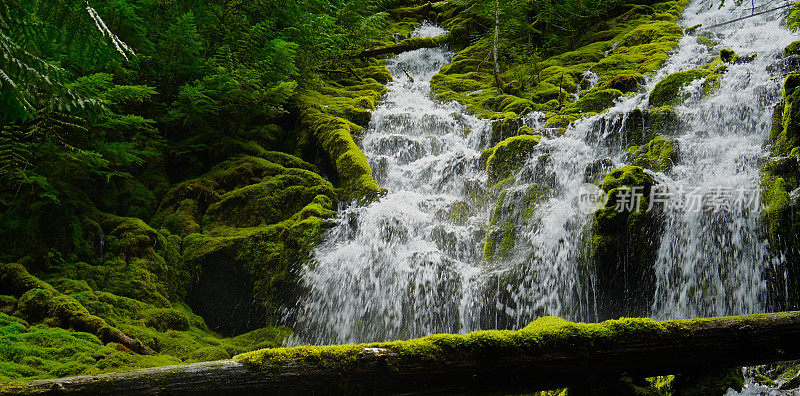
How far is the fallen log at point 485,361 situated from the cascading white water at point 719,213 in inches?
102

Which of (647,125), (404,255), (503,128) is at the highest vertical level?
(503,128)

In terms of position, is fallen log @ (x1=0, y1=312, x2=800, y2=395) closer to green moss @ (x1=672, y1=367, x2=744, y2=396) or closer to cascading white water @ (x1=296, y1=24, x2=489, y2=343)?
green moss @ (x1=672, y1=367, x2=744, y2=396)

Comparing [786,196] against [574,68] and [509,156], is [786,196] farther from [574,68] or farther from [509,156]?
[574,68]

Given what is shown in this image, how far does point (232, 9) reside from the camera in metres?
10.3

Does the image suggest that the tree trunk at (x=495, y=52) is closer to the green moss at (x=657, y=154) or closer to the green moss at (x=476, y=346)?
the green moss at (x=657, y=154)

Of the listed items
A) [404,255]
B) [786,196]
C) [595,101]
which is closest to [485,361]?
[404,255]

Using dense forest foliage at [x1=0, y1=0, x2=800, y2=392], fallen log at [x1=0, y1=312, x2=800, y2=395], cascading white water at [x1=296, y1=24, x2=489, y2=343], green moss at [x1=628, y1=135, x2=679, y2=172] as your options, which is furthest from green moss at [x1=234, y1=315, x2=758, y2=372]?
green moss at [x1=628, y1=135, x2=679, y2=172]

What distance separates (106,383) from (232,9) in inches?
383

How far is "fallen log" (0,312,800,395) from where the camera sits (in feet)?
8.56

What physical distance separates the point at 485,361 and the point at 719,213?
191 inches

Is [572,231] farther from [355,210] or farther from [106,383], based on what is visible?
[106,383]

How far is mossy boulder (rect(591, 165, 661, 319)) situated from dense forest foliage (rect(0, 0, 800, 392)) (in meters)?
0.19

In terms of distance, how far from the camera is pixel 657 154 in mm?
7312

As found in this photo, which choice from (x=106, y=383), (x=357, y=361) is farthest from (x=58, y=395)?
(x=357, y=361)
